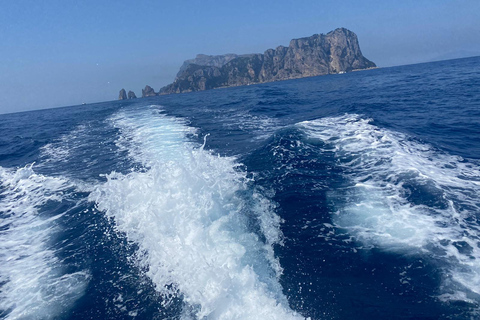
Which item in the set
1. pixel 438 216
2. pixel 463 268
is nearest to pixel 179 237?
pixel 463 268

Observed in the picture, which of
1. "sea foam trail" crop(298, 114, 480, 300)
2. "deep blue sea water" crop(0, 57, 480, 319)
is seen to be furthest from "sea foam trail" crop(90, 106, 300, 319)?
"sea foam trail" crop(298, 114, 480, 300)

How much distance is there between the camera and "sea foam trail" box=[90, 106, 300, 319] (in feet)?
15.7

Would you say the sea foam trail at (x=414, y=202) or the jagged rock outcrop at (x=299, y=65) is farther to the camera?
the jagged rock outcrop at (x=299, y=65)

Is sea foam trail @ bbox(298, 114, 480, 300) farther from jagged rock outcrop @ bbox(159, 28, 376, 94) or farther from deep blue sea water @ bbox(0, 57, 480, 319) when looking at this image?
jagged rock outcrop @ bbox(159, 28, 376, 94)

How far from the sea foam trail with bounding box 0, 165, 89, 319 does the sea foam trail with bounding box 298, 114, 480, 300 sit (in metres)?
7.21

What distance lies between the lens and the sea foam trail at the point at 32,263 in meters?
5.43

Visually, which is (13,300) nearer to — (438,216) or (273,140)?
(438,216)

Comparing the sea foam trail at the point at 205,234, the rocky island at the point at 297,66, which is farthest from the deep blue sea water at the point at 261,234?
the rocky island at the point at 297,66

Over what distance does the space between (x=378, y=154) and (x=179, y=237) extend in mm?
9227

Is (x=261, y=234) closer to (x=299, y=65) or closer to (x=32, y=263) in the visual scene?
(x=32, y=263)

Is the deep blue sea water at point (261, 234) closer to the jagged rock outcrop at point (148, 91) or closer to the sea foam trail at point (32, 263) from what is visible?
the sea foam trail at point (32, 263)

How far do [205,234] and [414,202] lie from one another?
20.5 ft

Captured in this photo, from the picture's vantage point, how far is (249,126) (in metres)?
18.9

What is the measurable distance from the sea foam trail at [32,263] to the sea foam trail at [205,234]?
176 centimetres
